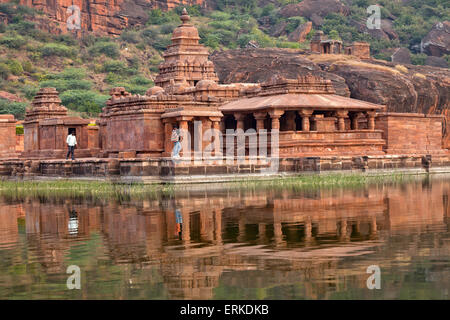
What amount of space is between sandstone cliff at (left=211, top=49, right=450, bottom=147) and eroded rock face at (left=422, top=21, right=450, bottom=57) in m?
45.8

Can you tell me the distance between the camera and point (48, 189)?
88.1 ft

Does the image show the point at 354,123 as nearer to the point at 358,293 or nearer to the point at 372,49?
the point at 358,293

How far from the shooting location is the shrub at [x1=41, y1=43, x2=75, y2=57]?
297 ft

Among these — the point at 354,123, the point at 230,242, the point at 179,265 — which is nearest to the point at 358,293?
the point at 179,265

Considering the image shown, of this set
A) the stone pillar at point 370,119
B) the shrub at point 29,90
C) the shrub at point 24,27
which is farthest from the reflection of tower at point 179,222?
the shrub at point 24,27

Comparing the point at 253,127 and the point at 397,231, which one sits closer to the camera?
the point at 397,231

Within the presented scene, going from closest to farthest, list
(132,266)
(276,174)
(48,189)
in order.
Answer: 1. (132,266)
2. (48,189)
3. (276,174)

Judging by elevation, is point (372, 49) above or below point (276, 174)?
above

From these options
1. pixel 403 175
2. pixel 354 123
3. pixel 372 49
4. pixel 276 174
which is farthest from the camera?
pixel 372 49

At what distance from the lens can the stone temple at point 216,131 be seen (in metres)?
29.8

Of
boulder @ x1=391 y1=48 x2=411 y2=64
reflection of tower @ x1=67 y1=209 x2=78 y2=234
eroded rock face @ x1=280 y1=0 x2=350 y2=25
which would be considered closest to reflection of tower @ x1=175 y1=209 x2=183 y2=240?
reflection of tower @ x1=67 y1=209 x2=78 y2=234

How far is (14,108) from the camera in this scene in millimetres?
65438

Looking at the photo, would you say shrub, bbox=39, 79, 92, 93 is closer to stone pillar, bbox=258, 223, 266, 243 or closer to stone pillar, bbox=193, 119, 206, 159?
stone pillar, bbox=193, 119, 206, 159
